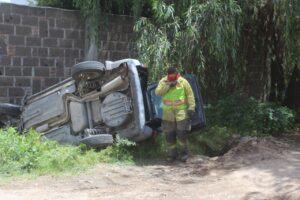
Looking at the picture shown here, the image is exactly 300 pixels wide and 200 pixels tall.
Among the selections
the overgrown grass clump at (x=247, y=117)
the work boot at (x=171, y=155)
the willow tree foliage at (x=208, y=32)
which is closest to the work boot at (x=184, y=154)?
the work boot at (x=171, y=155)

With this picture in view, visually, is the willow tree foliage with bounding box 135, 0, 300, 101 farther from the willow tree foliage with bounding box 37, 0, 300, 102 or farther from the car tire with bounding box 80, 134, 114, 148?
the car tire with bounding box 80, 134, 114, 148

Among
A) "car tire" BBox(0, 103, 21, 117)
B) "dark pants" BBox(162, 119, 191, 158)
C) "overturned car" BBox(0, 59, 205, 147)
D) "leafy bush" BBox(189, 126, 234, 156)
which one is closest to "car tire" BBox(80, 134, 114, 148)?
"overturned car" BBox(0, 59, 205, 147)

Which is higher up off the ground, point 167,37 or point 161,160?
point 167,37

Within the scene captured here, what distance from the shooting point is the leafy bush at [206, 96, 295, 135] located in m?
11.3

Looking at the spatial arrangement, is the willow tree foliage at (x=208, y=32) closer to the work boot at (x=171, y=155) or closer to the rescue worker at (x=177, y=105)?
the rescue worker at (x=177, y=105)

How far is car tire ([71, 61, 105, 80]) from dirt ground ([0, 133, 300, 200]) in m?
1.74

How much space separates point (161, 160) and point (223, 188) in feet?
7.69

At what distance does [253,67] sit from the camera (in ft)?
43.2

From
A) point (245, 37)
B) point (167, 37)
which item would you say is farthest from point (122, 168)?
point (245, 37)

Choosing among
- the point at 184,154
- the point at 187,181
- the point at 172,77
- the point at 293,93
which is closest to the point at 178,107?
the point at 172,77

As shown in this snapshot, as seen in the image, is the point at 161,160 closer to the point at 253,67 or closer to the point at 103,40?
the point at 103,40

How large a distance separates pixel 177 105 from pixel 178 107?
36 mm

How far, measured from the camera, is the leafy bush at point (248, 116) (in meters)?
11.3

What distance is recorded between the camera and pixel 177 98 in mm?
8539
